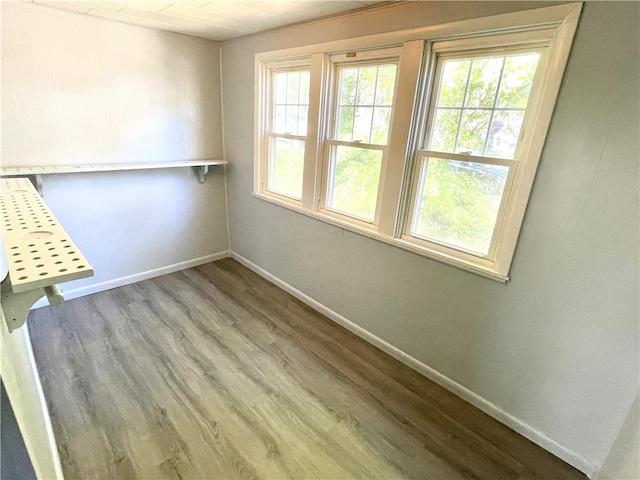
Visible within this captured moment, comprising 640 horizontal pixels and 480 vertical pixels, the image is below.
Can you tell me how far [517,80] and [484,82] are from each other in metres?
0.15

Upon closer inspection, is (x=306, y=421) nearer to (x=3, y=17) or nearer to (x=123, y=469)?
(x=123, y=469)

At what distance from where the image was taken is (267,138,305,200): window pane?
2.82 metres

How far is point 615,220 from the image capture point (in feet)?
4.47

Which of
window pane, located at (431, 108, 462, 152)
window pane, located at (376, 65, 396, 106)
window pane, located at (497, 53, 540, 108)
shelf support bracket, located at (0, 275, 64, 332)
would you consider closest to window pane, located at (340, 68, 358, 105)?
window pane, located at (376, 65, 396, 106)

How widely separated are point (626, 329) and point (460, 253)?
0.77m

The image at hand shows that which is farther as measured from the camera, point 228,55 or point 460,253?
point 228,55

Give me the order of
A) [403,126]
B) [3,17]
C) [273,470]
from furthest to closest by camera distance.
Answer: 1. [3,17]
2. [403,126]
3. [273,470]

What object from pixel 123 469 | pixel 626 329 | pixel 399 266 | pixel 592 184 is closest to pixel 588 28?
pixel 592 184

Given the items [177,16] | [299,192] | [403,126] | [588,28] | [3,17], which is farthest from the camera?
[299,192]

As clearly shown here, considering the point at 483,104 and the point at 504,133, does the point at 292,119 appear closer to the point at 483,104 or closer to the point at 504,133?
the point at 483,104

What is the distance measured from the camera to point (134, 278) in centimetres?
313

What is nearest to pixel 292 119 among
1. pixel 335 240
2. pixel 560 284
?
pixel 335 240

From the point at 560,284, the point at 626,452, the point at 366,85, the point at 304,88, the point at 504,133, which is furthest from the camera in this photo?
the point at 304,88

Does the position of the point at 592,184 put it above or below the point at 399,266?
above
